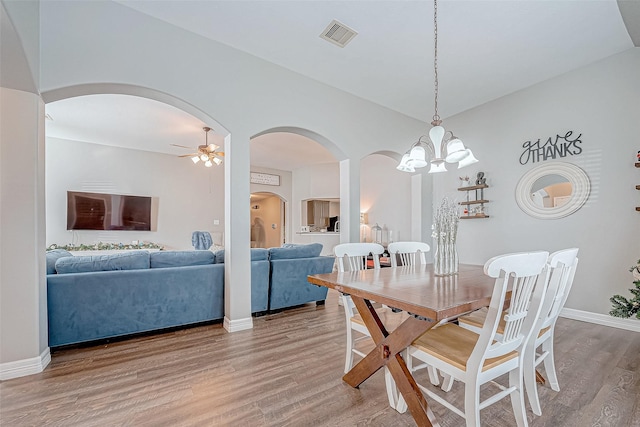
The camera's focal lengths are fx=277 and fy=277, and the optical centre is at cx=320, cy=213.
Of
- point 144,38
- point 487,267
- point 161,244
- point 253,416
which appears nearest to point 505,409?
point 487,267

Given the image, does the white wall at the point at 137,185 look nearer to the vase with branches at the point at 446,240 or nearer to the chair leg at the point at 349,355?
the chair leg at the point at 349,355

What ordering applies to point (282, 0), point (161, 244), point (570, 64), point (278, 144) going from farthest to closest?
point (161, 244) → point (278, 144) → point (570, 64) → point (282, 0)

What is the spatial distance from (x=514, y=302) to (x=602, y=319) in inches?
125

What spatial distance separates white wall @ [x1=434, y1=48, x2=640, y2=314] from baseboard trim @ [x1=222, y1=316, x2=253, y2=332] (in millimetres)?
3792

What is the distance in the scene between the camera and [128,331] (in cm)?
279

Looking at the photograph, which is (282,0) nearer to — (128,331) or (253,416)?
(253,416)

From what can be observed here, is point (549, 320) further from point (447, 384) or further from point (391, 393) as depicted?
point (391, 393)

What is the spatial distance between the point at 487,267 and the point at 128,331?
3243 mm

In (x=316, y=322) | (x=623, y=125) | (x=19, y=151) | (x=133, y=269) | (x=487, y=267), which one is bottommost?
(x=316, y=322)

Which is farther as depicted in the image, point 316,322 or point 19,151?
point 316,322

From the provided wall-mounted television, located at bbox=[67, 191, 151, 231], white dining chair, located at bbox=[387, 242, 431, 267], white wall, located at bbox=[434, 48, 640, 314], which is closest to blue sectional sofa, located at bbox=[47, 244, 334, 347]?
white dining chair, located at bbox=[387, 242, 431, 267]

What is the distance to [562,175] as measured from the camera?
144 inches

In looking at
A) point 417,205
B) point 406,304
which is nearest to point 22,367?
point 406,304

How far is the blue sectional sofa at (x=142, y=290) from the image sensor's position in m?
2.56
